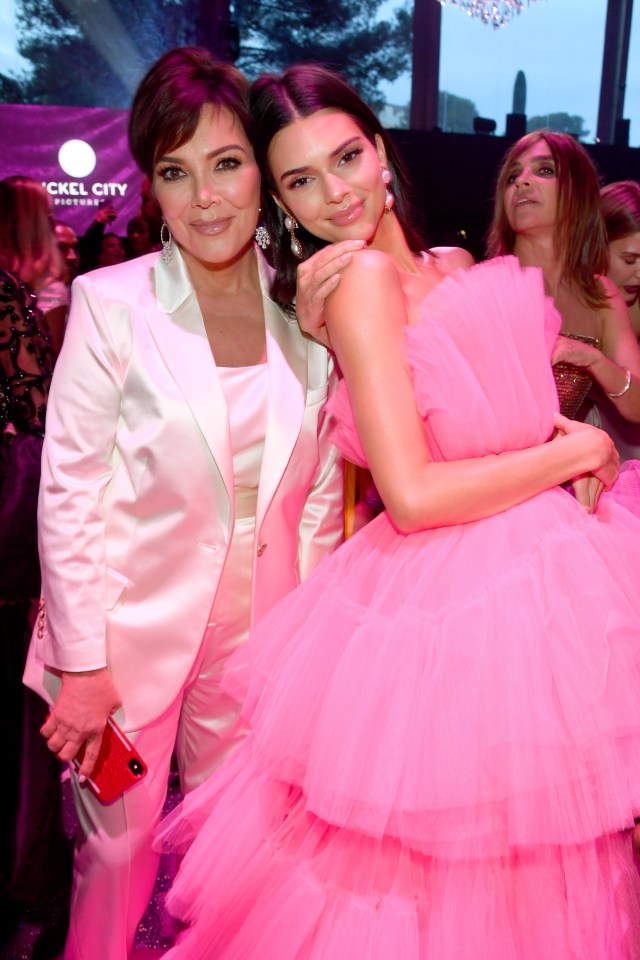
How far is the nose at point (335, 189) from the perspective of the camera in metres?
1.75

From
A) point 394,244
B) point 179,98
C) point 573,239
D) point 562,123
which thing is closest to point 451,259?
point 394,244

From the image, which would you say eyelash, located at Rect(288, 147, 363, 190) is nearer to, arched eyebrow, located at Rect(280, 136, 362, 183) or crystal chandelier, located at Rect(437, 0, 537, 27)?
arched eyebrow, located at Rect(280, 136, 362, 183)

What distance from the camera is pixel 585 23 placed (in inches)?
389

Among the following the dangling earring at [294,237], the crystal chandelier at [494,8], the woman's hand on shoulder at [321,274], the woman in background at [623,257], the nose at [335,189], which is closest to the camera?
the woman's hand on shoulder at [321,274]

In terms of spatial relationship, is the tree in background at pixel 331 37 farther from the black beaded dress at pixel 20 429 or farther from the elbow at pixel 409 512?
the elbow at pixel 409 512

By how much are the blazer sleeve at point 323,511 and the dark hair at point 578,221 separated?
1271 millimetres

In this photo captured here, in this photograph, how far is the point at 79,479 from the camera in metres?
1.80

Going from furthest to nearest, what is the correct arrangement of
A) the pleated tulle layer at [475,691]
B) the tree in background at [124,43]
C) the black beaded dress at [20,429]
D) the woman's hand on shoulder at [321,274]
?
1. the tree in background at [124,43]
2. the black beaded dress at [20,429]
3. the woman's hand on shoulder at [321,274]
4. the pleated tulle layer at [475,691]

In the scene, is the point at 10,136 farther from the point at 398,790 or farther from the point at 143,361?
the point at 398,790

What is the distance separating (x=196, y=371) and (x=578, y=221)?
1.66 m

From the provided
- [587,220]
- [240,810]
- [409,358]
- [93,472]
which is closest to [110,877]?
[240,810]

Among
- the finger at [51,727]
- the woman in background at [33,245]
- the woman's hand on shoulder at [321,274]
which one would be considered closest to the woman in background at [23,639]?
the finger at [51,727]

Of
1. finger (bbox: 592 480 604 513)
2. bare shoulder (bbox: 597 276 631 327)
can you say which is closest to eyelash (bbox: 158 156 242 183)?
finger (bbox: 592 480 604 513)

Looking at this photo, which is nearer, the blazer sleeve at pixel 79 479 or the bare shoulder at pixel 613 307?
the blazer sleeve at pixel 79 479
